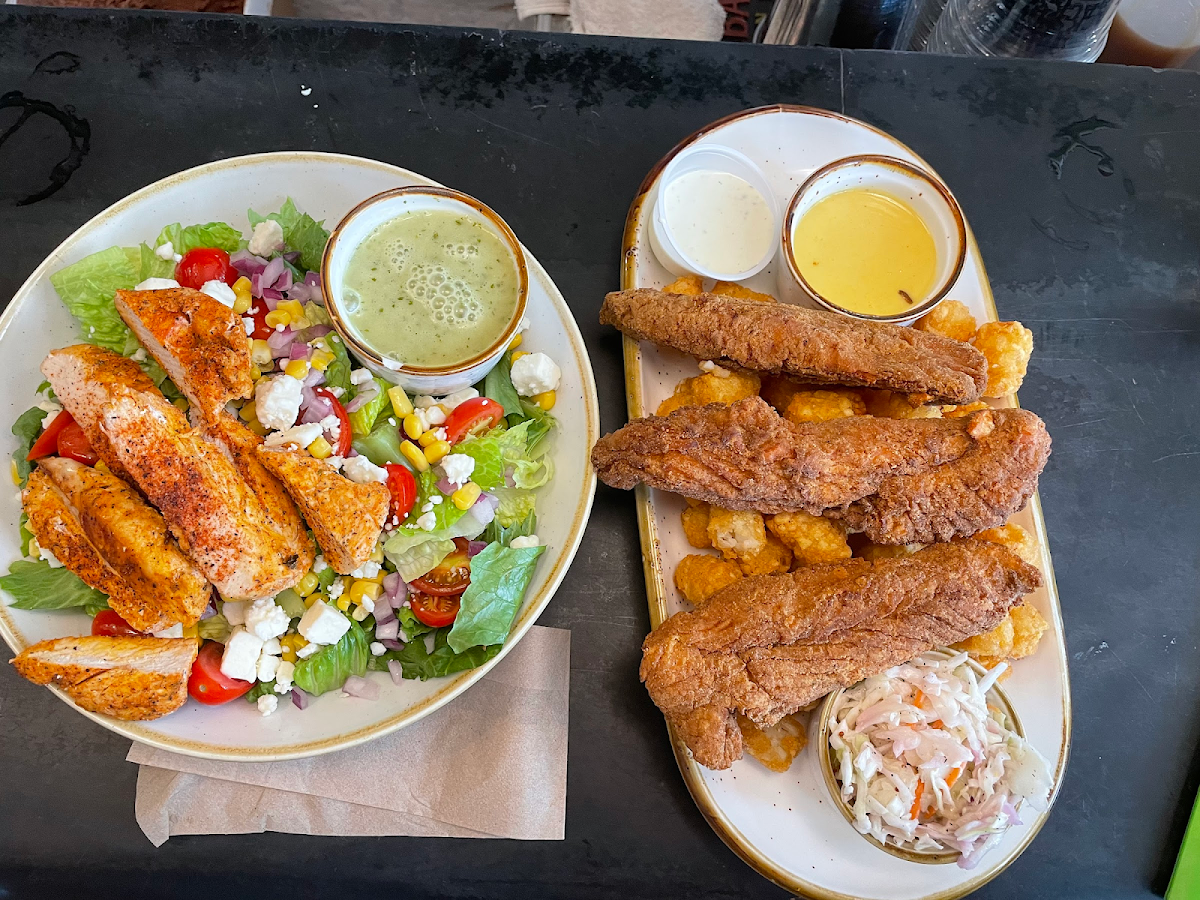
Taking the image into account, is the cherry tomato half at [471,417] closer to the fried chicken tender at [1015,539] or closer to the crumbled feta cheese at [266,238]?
the crumbled feta cheese at [266,238]

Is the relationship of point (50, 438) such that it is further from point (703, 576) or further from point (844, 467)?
point (844, 467)

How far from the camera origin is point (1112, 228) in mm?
3611

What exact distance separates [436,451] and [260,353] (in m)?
0.73

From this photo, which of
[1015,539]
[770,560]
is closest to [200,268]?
[770,560]

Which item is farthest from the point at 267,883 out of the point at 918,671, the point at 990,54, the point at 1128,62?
the point at 1128,62

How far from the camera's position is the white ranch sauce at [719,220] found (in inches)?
121

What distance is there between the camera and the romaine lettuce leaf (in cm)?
247

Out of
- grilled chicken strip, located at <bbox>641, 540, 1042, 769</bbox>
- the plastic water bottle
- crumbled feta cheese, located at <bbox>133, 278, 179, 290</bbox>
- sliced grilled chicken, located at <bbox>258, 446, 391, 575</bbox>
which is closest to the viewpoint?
sliced grilled chicken, located at <bbox>258, 446, 391, 575</bbox>

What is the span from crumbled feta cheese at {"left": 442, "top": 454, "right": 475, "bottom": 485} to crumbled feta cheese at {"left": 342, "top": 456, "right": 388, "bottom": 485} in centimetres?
21

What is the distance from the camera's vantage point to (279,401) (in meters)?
2.57

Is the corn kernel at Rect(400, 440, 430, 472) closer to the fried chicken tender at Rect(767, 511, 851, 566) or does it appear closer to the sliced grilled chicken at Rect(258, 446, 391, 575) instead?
the sliced grilled chicken at Rect(258, 446, 391, 575)

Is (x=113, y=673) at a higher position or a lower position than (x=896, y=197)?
lower

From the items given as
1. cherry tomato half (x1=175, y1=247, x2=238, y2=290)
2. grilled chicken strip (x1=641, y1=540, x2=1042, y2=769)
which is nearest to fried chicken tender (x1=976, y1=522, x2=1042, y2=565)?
grilled chicken strip (x1=641, y1=540, x2=1042, y2=769)

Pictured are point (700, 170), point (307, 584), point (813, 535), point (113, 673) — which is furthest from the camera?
point (700, 170)
